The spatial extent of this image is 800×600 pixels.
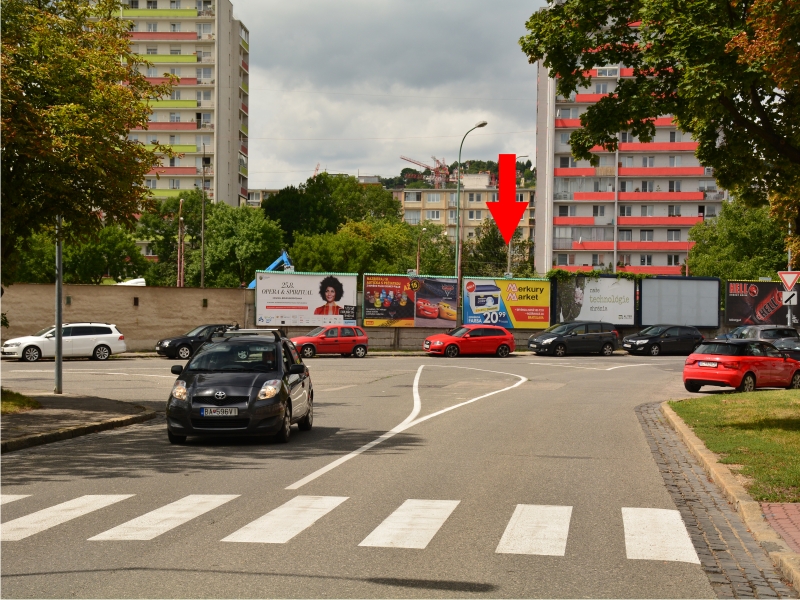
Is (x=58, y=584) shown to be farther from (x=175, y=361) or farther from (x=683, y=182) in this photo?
(x=683, y=182)

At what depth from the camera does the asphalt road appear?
6293mm

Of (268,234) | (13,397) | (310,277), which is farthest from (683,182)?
(13,397)

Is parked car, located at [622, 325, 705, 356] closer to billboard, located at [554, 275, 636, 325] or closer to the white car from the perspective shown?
billboard, located at [554, 275, 636, 325]

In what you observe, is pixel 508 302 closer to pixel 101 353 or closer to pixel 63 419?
pixel 101 353

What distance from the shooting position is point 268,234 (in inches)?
3334

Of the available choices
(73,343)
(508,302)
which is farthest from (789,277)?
(73,343)

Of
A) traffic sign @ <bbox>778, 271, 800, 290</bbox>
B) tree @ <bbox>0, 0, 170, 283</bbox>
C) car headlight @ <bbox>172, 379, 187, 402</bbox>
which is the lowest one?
car headlight @ <bbox>172, 379, 187, 402</bbox>

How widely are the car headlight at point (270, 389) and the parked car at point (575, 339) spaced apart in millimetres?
34216

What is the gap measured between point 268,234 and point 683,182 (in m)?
45.3

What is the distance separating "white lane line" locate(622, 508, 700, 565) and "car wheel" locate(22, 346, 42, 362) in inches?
1311

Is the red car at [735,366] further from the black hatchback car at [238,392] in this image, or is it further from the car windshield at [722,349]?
the black hatchback car at [238,392]

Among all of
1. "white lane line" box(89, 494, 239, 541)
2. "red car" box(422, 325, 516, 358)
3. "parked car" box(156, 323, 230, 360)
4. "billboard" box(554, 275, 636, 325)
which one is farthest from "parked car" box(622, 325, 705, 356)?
"white lane line" box(89, 494, 239, 541)

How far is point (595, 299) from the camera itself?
53.1 meters

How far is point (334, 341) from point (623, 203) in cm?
6638
